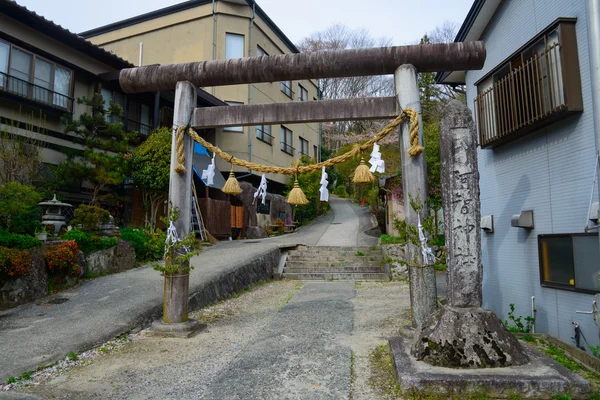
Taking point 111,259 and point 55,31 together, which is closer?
point 111,259

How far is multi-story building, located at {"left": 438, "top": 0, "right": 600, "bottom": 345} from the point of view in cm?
584

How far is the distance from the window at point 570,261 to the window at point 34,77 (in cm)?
1436

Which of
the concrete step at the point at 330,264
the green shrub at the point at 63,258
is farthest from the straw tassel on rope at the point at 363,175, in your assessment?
the concrete step at the point at 330,264

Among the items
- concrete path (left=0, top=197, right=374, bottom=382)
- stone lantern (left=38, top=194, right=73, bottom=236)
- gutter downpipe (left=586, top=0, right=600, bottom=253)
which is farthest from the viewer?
stone lantern (left=38, top=194, right=73, bottom=236)

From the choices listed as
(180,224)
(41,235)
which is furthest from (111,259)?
(180,224)

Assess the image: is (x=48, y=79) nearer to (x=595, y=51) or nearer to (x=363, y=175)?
(x=363, y=175)

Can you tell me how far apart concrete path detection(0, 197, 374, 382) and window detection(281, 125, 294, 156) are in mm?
13677

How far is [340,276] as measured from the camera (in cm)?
1345

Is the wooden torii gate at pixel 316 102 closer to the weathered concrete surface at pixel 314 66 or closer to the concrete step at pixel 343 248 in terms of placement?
the weathered concrete surface at pixel 314 66

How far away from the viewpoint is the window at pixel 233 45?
20436 millimetres

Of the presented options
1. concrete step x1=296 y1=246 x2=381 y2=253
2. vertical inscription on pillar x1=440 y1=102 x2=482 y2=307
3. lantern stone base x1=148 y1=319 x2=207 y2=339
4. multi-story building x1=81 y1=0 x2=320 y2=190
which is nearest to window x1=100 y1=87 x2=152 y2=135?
multi-story building x1=81 y1=0 x2=320 y2=190

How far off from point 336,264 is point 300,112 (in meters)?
8.92

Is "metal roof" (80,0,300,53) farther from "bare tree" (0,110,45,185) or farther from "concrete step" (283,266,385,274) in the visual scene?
"concrete step" (283,266,385,274)

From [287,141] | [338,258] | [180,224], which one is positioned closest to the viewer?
[180,224]
